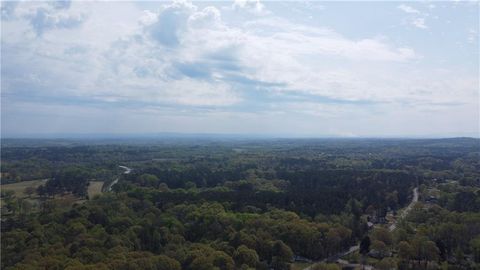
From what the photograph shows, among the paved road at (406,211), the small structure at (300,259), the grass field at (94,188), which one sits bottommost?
the small structure at (300,259)

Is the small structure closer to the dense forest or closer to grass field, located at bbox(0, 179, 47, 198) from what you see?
the dense forest

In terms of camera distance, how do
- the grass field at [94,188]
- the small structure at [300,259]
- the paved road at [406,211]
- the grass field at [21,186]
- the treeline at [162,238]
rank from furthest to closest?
the grass field at [94,188], the grass field at [21,186], the paved road at [406,211], the small structure at [300,259], the treeline at [162,238]

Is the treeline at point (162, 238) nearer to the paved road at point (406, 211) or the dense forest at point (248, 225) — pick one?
the dense forest at point (248, 225)

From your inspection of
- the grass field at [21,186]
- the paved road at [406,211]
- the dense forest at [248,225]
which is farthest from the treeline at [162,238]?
the grass field at [21,186]

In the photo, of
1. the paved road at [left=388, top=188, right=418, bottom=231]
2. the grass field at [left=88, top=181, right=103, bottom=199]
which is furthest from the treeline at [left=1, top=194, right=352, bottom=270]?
the grass field at [left=88, top=181, right=103, bottom=199]

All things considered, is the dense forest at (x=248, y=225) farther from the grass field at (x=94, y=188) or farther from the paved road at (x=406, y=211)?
the grass field at (x=94, y=188)

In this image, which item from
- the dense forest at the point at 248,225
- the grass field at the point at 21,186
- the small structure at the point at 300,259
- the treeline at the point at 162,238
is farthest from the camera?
the grass field at the point at 21,186

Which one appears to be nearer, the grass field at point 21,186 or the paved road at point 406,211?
the paved road at point 406,211

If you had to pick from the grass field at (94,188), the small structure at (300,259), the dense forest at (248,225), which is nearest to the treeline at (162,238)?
the dense forest at (248,225)

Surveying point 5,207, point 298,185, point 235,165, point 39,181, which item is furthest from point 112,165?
point 298,185

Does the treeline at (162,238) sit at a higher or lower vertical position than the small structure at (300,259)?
higher
